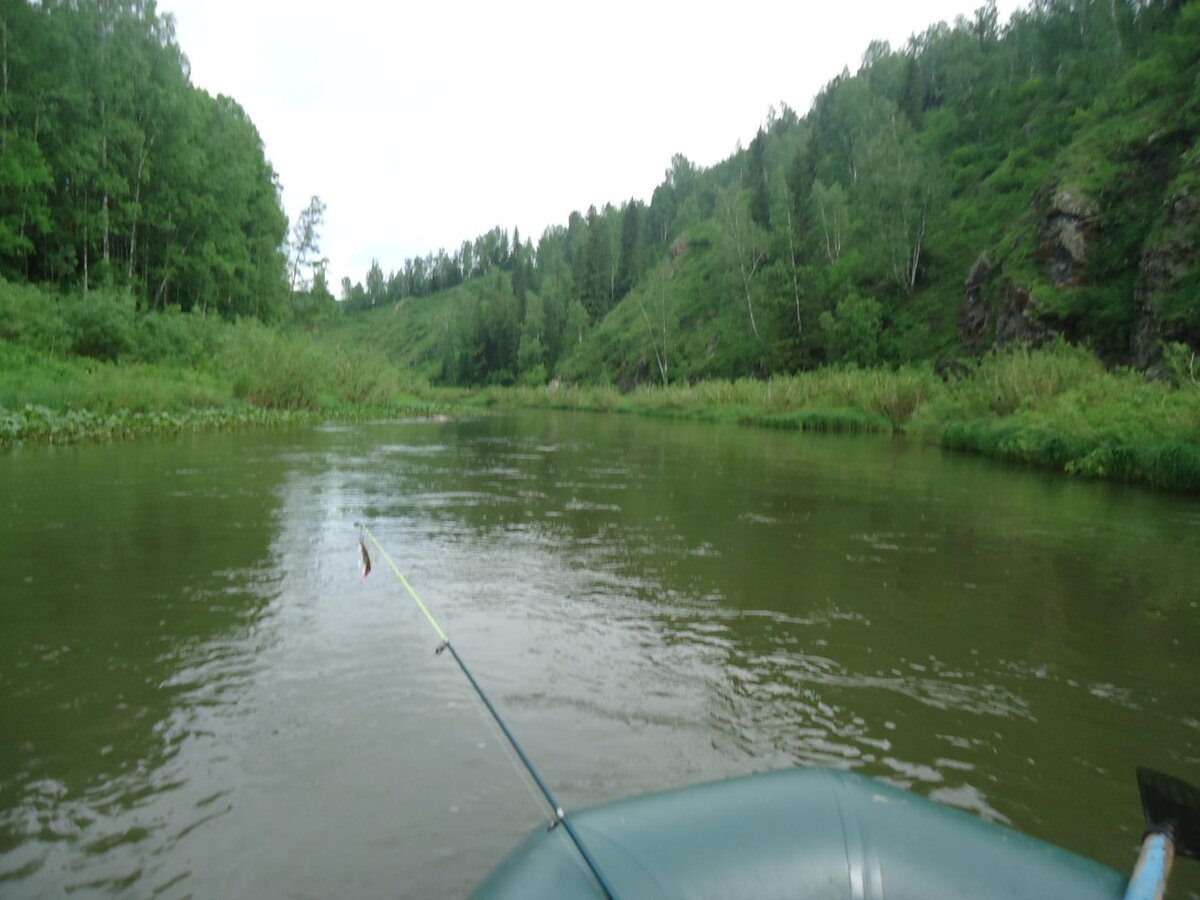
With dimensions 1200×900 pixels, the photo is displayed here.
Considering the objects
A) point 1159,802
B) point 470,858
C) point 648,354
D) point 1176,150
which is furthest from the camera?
point 648,354

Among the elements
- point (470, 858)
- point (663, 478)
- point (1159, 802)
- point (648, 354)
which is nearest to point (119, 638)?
point (470, 858)

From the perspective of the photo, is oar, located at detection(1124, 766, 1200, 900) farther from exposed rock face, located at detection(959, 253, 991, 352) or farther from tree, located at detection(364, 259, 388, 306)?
tree, located at detection(364, 259, 388, 306)

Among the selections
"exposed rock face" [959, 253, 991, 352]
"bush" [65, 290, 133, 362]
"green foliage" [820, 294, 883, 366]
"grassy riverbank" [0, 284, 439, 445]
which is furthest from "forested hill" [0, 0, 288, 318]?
"exposed rock face" [959, 253, 991, 352]

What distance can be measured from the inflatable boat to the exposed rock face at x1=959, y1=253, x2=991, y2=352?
115 ft

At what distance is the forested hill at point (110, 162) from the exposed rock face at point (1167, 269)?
34.3m

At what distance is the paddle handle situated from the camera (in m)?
1.47

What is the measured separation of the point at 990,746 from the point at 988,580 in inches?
120

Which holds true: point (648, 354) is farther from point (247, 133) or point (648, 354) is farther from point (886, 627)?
point (886, 627)

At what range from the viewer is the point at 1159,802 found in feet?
6.55

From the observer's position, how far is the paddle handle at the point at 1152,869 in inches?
57.8

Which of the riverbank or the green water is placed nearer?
the green water

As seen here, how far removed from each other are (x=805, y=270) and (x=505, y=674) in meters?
43.7

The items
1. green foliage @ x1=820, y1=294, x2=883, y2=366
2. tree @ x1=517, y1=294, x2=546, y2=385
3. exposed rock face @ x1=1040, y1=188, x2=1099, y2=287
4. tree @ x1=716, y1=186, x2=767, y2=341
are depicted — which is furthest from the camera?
tree @ x1=517, y1=294, x2=546, y2=385

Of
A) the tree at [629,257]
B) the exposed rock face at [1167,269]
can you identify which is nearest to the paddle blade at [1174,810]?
the exposed rock face at [1167,269]
